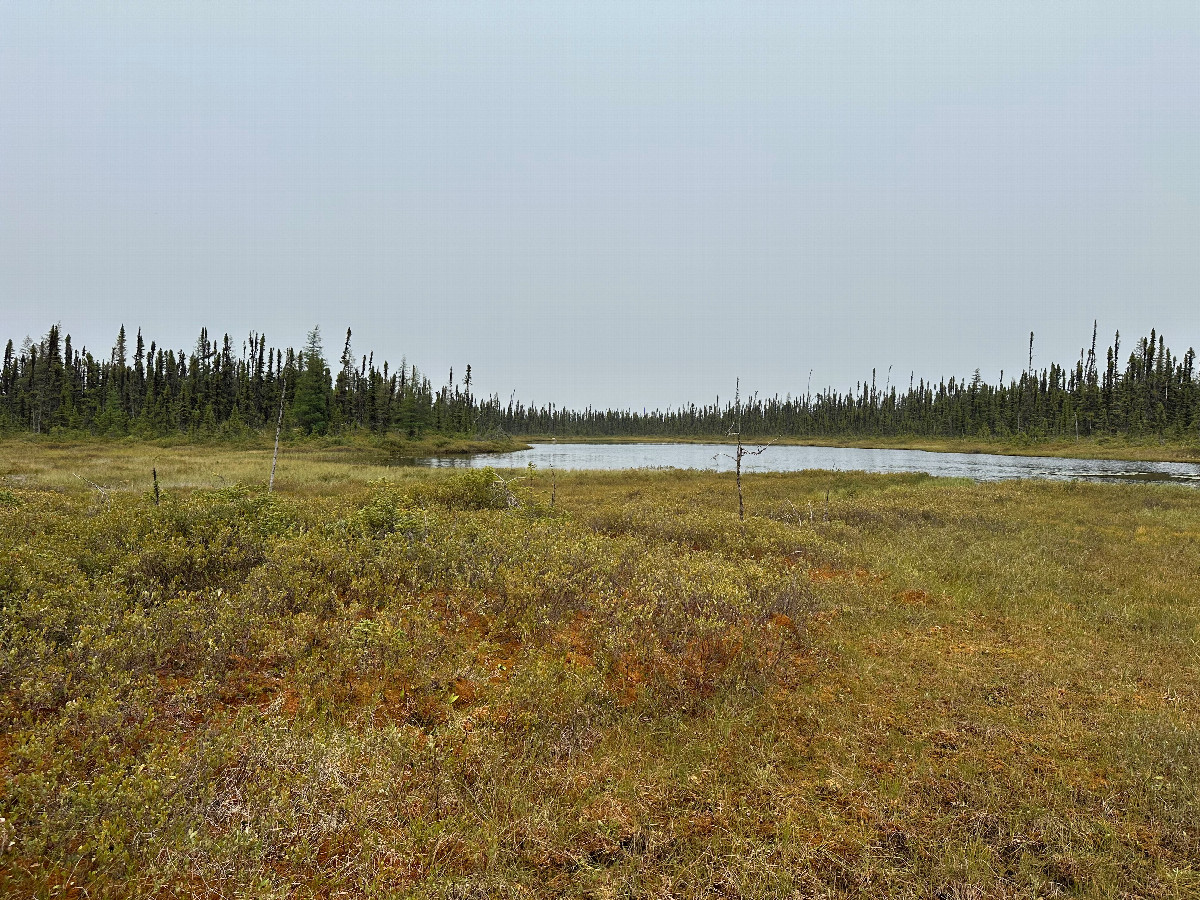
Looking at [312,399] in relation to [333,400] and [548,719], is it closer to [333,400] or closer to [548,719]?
[333,400]

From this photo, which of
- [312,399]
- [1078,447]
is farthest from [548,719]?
[1078,447]

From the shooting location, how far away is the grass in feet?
11.5

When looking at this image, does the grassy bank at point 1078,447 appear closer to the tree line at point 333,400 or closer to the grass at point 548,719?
the tree line at point 333,400

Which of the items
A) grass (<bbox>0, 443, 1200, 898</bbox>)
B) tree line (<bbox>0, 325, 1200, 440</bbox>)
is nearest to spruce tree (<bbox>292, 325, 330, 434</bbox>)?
tree line (<bbox>0, 325, 1200, 440</bbox>)

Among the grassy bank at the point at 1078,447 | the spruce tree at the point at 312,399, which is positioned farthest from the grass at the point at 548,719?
the spruce tree at the point at 312,399

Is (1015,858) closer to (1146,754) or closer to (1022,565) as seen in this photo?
(1146,754)

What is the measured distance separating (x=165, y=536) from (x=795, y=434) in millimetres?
138969

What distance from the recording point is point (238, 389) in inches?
3381

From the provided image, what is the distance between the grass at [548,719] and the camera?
3520 mm

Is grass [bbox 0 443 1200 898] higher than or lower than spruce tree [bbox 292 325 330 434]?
lower

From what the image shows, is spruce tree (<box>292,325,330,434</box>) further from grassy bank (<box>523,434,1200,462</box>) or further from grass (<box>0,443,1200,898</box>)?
grass (<box>0,443,1200,898</box>)

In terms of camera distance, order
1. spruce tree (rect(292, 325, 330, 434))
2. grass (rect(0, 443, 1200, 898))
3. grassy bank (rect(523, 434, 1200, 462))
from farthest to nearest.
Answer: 1. spruce tree (rect(292, 325, 330, 434))
2. grassy bank (rect(523, 434, 1200, 462))
3. grass (rect(0, 443, 1200, 898))

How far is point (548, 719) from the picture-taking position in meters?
5.25

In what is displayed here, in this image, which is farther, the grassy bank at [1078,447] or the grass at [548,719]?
the grassy bank at [1078,447]
